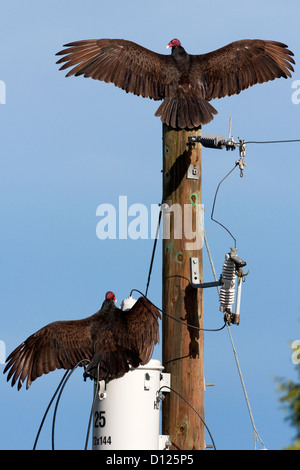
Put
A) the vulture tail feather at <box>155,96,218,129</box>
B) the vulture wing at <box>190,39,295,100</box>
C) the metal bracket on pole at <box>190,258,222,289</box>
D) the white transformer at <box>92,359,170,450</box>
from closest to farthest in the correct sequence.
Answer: the white transformer at <box>92,359,170,450</box> < the metal bracket on pole at <box>190,258,222,289</box> < the vulture tail feather at <box>155,96,218,129</box> < the vulture wing at <box>190,39,295,100</box>

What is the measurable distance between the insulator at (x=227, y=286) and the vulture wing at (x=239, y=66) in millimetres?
2088

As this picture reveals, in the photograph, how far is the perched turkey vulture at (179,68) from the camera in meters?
11.0

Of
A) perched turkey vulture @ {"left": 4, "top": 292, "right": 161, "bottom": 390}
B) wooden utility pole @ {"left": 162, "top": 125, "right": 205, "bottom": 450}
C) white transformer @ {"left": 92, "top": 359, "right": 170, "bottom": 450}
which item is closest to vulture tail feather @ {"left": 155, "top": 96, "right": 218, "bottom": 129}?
wooden utility pole @ {"left": 162, "top": 125, "right": 205, "bottom": 450}

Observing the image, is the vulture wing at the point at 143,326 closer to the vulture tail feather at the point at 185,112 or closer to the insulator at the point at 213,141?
the insulator at the point at 213,141

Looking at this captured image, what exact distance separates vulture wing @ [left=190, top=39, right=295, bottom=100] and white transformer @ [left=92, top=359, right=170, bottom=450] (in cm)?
319

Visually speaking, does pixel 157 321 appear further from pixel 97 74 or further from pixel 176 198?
pixel 97 74

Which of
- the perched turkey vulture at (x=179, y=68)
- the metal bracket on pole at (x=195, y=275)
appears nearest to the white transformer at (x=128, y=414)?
the metal bracket on pole at (x=195, y=275)


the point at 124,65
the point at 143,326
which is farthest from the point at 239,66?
the point at 143,326

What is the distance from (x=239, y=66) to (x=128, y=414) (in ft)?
13.7

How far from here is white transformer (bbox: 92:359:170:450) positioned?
9.17m

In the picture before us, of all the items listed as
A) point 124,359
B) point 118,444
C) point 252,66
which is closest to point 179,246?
point 124,359

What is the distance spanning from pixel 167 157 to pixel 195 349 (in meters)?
1.72

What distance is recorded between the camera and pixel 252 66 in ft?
38.6

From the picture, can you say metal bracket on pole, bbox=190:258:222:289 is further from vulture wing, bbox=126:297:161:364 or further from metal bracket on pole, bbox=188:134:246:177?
metal bracket on pole, bbox=188:134:246:177
